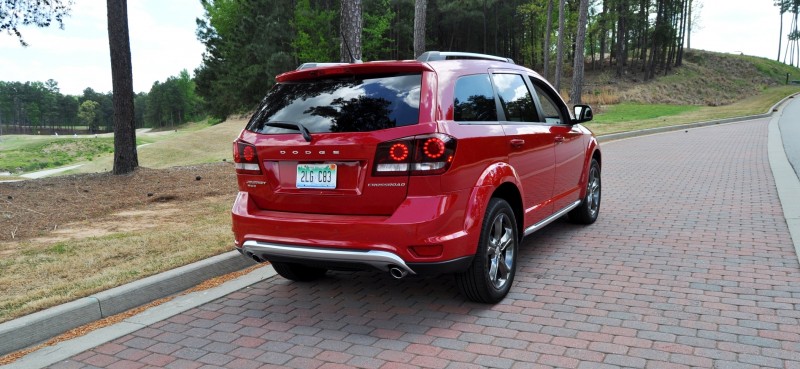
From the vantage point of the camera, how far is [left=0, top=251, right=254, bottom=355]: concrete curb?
3725 mm

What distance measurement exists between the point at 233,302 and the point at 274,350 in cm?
110

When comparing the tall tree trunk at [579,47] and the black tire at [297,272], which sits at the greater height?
the tall tree trunk at [579,47]

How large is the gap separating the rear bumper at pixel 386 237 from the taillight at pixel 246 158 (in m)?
0.44

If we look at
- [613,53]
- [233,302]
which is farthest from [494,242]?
[613,53]

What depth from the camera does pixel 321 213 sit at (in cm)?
390

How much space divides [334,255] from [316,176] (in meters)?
0.55

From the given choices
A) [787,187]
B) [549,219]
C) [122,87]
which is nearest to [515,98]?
[549,219]

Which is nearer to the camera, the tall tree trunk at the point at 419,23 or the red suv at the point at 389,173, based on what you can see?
the red suv at the point at 389,173

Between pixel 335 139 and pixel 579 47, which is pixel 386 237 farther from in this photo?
pixel 579 47

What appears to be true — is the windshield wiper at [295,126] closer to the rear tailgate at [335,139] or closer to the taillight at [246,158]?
the rear tailgate at [335,139]

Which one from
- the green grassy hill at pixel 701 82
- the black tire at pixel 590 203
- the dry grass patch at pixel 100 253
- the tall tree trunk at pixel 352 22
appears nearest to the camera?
the dry grass patch at pixel 100 253

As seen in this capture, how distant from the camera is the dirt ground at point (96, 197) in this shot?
744cm

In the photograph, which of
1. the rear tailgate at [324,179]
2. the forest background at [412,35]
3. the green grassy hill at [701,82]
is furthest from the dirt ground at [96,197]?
the green grassy hill at [701,82]

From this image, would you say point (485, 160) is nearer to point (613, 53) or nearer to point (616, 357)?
point (616, 357)
